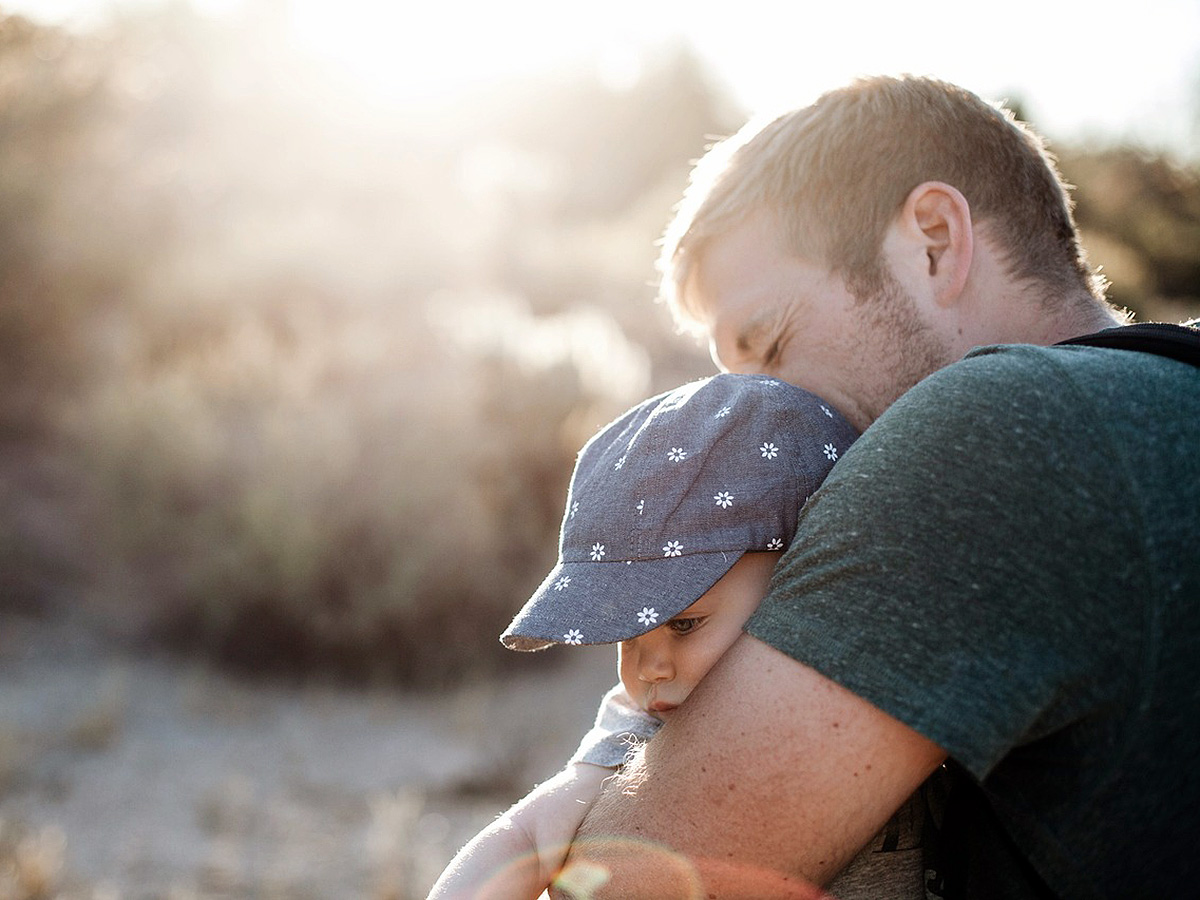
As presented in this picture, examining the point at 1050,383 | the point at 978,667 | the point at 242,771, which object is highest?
the point at 1050,383

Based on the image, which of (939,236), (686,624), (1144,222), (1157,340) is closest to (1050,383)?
(1157,340)

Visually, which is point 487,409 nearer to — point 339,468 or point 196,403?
point 339,468

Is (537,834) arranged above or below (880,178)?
below

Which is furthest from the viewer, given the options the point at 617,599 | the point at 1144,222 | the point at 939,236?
the point at 1144,222

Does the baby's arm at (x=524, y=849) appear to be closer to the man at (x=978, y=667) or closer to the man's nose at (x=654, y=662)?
the man at (x=978, y=667)

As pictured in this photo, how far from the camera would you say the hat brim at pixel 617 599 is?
1399 mm

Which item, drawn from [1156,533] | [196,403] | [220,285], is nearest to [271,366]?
[196,403]

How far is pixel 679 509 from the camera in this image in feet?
4.75

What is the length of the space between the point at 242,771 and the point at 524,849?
159 inches

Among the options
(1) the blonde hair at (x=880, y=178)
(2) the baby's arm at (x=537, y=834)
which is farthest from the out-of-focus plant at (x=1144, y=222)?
(2) the baby's arm at (x=537, y=834)

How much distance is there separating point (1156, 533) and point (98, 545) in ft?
23.3

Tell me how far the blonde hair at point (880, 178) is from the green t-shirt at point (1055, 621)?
77 centimetres

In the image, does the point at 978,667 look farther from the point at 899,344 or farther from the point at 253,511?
the point at 253,511

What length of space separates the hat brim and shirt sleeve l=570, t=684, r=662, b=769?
0.32m
